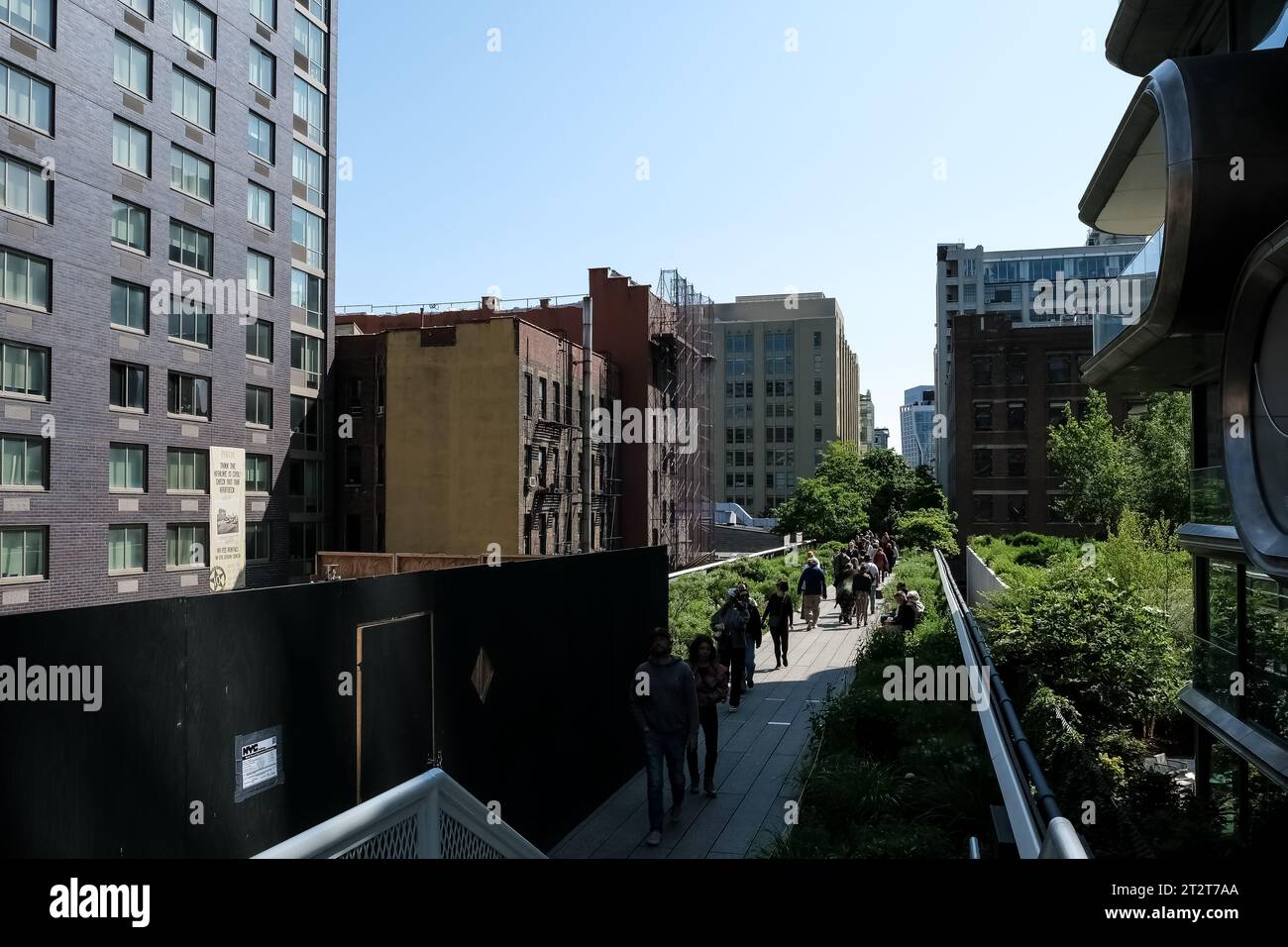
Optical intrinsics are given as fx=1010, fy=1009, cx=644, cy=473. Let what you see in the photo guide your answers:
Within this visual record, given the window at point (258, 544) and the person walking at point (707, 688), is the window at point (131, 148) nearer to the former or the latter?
the window at point (258, 544)

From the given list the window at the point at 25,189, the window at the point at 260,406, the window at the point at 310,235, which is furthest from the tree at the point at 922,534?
the window at the point at 25,189

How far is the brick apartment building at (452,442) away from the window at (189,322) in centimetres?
1057

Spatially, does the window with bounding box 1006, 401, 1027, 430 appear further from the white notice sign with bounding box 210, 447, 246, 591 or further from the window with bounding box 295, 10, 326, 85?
the white notice sign with bounding box 210, 447, 246, 591

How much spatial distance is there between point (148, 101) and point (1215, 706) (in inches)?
1530

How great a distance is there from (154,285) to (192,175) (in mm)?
5583

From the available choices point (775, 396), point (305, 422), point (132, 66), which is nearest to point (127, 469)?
point (305, 422)

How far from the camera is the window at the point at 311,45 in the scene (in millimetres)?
47344

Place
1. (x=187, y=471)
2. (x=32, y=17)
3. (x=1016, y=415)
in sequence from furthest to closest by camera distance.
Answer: (x=1016, y=415)
(x=187, y=471)
(x=32, y=17)

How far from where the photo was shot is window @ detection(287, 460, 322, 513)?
46.7 meters

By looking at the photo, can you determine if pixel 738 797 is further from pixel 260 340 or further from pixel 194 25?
pixel 194 25

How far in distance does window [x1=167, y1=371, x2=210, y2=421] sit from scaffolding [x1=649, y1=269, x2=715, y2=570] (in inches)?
1094

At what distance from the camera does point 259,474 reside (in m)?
43.8

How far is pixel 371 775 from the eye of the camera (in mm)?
6707

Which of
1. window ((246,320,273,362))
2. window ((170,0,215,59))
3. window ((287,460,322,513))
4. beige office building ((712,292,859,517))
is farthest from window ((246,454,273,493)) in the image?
beige office building ((712,292,859,517))
